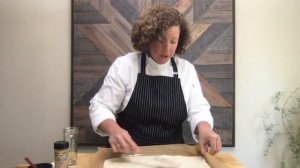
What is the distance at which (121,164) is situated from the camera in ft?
3.25

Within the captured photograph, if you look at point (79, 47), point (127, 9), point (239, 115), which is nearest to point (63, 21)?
point (79, 47)

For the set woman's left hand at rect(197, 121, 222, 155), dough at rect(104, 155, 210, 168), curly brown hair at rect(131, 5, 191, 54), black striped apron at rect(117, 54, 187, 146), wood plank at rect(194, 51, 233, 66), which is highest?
curly brown hair at rect(131, 5, 191, 54)

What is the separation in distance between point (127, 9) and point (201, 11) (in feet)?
1.28

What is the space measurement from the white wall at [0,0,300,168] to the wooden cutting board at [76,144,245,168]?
2.05 feet

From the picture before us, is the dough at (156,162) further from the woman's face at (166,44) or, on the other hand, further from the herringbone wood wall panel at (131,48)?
the herringbone wood wall panel at (131,48)

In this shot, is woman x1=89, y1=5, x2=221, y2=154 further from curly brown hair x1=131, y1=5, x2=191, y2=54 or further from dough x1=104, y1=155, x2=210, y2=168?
dough x1=104, y1=155, x2=210, y2=168

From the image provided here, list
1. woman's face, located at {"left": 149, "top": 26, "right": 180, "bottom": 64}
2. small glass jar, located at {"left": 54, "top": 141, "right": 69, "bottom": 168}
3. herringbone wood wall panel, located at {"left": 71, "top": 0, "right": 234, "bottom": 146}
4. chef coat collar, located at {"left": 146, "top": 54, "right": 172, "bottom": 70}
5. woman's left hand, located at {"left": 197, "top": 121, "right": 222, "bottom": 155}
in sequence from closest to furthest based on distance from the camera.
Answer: small glass jar, located at {"left": 54, "top": 141, "right": 69, "bottom": 168}, woman's left hand, located at {"left": 197, "top": 121, "right": 222, "bottom": 155}, woman's face, located at {"left": 149, "top": 26, "right": 180, "bottom": 64}, chef coat collar, located at {"left": 146, "top": 54, "right": 172, "bottom": 70}, herringbone wood wall panel, located at {"left": 71, "top": 0, "right": 234, "bottom": 146}

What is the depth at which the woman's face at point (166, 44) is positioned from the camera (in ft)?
3.94

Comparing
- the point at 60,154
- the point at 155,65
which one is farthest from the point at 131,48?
the point at 60,154

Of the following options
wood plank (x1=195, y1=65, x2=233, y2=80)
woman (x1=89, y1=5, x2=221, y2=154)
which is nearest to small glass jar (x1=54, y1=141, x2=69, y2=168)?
woman (x1=89, y1=5, x2=221, y2=154)

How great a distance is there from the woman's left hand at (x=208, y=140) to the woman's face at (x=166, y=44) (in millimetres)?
317

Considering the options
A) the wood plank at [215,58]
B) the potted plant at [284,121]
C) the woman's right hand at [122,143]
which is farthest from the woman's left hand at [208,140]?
the potted plant at [284,121]

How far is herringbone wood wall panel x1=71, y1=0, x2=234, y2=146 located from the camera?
162 centimetres

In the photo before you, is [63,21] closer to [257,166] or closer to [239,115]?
[239,115]
